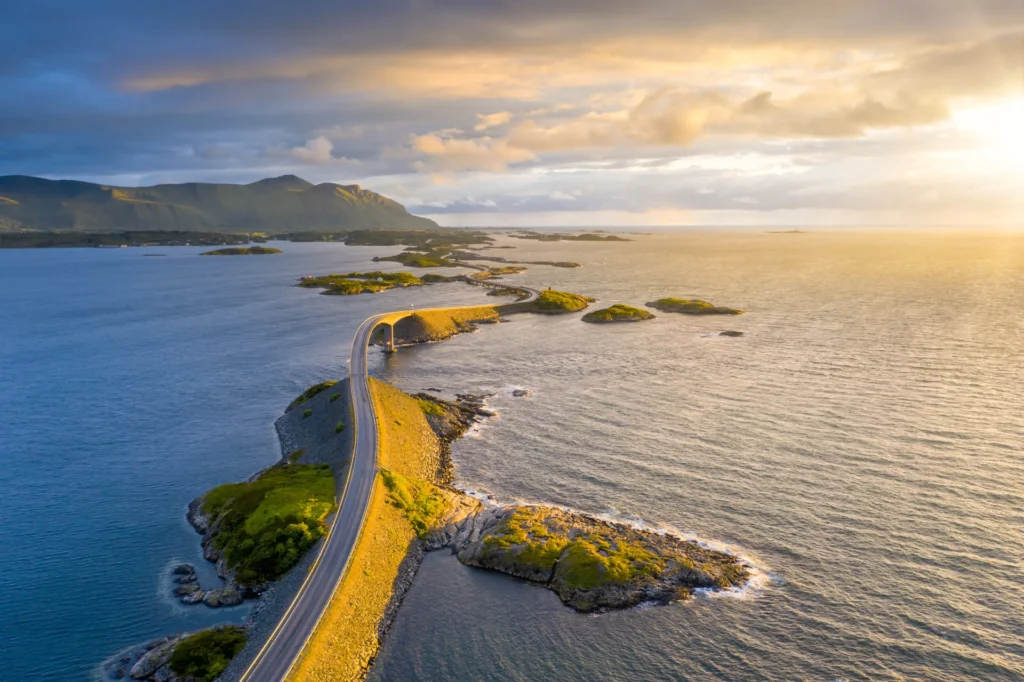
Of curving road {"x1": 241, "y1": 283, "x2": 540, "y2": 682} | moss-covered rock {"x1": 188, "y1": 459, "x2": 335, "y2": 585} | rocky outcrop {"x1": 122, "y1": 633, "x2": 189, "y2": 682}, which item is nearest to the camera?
curving road {"x1": 241, "y1": 283, "x2": 540, "y2": 682}

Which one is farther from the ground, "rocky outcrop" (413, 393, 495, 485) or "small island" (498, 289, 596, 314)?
"small island" (498, 289, 596, 314)

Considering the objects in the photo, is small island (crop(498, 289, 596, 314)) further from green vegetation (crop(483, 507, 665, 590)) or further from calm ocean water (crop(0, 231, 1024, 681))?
green vegetation (crop(483, 507, 665, 590))

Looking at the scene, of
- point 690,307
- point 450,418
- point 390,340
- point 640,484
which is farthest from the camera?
point 690,307

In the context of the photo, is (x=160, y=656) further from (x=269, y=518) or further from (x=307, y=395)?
(x=307, y=395)

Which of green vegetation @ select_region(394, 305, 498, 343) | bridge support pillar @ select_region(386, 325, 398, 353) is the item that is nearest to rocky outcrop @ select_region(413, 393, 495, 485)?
bridge support pillar @ select_region(386, 325, 398, 353)

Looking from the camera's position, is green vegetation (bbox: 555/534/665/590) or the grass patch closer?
the grass patch

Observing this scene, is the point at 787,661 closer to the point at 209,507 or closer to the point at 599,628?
the point at 599,628

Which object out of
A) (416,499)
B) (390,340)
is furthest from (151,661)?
(390,340)
